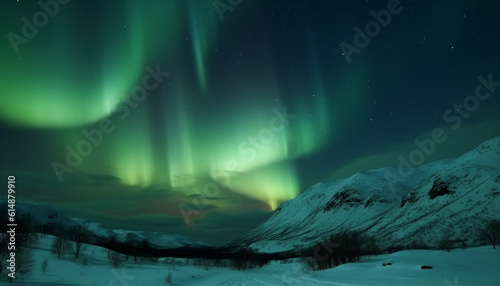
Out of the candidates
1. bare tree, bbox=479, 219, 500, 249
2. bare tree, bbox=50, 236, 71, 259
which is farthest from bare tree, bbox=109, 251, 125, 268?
bare tree, bbox=479, 219, 500, 249

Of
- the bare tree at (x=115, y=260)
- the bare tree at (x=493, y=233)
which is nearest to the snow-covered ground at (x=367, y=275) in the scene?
the bare tree at (x=115, y=260)

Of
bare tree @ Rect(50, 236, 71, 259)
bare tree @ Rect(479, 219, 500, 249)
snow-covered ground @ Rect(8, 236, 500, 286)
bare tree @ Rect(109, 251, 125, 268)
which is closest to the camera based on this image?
snow-covered ground @ Rect(8, 236, 500, 286)

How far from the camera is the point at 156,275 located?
200 feet

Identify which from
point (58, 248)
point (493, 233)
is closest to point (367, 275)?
point (493, 233)

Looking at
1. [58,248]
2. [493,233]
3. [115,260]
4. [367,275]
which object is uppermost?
[58,248]

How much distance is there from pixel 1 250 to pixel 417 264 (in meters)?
56.2

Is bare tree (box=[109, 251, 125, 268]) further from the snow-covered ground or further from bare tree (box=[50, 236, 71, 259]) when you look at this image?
bare tree (box=[50, 236, 71, 259])

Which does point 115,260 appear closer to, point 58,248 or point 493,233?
point 58,248

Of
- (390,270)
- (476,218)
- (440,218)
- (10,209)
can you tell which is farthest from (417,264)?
(440,218)

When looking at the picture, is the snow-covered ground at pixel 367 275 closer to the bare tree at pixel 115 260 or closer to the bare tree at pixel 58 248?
the bare tree at pixel 58 248

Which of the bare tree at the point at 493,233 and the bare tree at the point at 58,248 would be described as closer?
the bare tree at the point at 493,233

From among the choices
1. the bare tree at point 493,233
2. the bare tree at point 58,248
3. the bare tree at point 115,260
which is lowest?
the bare tree at point 493,233

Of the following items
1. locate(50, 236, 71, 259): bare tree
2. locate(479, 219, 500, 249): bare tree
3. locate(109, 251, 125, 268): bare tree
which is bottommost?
locate(479, 219, 500, 249): bare tree

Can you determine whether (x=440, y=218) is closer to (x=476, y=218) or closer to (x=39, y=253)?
(x=476, y=218)
